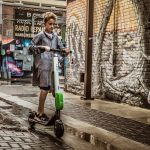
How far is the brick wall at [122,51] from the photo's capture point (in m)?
10.6

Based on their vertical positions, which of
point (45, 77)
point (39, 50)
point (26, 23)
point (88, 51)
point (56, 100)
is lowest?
point (56, 100)

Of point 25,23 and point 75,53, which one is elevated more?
point 25,23

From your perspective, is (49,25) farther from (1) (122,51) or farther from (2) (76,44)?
(2) (76,44)

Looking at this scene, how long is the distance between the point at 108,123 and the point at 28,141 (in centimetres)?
207

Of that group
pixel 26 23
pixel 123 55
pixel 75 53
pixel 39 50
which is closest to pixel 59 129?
pixel 39 50

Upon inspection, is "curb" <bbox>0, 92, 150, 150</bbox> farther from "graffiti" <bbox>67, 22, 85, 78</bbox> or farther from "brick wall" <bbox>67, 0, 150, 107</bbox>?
"graffiti" <bbox>67, 22, 85, 78</bbox>

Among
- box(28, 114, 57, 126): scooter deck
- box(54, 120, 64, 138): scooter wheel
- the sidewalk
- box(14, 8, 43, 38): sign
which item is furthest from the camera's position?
box(14, 8, 43, 38): sign

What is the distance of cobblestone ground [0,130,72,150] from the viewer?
5836mm

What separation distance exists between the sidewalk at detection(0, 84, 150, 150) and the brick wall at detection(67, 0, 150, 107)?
1.94 ft

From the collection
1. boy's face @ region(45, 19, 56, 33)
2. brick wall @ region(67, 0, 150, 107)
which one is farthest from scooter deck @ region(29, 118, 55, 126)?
brick wall @ region(67, 0, 150, 107)

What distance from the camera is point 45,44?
290 inches

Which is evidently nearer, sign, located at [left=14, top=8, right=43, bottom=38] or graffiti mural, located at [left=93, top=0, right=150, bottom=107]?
graffiti mural, located at [left=93, top=0, right=150, bottom=107]

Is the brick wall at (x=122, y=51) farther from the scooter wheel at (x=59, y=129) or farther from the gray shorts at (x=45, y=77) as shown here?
the scooter wheel at (x=59, y=129)

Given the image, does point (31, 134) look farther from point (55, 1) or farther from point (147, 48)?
point (55, 1)
